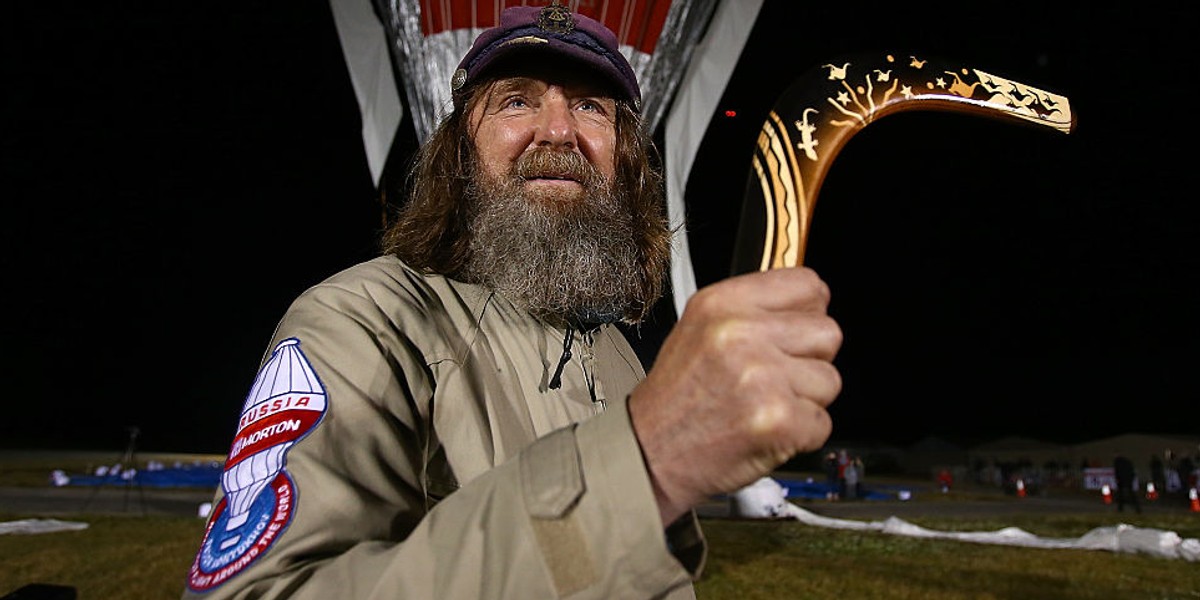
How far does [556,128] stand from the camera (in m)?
1.68

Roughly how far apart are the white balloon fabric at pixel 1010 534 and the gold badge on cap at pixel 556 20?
5.88m

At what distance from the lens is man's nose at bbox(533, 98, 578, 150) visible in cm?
167

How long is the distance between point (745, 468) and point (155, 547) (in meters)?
7.83

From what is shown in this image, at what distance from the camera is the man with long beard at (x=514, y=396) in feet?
2.42

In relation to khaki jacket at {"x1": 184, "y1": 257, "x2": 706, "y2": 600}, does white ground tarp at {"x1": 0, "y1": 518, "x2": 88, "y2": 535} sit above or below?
below

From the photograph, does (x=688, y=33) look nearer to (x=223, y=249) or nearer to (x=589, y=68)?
(x=589, y=68)

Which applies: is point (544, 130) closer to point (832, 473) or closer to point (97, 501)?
point (97, 501)

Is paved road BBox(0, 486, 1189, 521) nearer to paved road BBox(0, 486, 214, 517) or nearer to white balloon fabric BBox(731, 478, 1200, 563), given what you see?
paved road BBox(0, 486, 214, 517)

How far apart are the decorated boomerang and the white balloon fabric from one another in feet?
18.8

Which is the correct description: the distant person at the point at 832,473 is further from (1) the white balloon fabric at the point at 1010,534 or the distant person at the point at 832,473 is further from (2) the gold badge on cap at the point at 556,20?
(2) the gold badge on cap at the point at 556,20

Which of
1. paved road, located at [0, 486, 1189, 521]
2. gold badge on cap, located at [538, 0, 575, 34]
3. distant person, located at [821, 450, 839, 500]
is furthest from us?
distant person, located at [821, 450, 839, 500]

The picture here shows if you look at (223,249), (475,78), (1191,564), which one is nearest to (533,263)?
(475,78)

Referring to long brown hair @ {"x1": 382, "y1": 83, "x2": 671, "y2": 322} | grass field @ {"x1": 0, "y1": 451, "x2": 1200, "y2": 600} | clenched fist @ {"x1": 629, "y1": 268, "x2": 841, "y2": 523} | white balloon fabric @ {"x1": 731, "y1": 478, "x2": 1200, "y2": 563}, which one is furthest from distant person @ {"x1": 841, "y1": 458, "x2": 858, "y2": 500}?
clenched fist @ {"x1": 629, "y1": 268, "x2": 841, "y2": 523}

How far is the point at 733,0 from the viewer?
28.1ft
